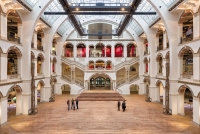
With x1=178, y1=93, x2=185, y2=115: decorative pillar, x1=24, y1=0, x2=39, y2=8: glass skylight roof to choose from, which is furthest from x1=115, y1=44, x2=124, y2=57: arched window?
x1=24, y1=0, x2=39, y2=8: glass skylight roof

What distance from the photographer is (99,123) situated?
2012 centimetres

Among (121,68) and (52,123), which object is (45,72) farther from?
(121,68)

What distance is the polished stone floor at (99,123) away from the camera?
17531 millimetres

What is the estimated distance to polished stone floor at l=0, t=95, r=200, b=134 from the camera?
57.5ft

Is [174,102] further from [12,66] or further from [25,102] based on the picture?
[12,66]

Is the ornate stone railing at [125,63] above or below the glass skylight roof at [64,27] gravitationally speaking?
below

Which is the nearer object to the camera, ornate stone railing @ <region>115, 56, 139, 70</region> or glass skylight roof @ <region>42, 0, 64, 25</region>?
glass skylight roof @ <region>42, 0, 64, 25</region>

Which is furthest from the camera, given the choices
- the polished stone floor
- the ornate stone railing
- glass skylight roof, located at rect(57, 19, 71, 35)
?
the ornate stone railing

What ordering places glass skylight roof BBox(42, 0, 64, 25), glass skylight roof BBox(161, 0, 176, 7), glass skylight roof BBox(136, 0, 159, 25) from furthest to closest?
1. glass skylight roof BBox(42, 0, 64, 25)
2. glass skylight roof BBox(136, 0, 159, 25)
3. glass skylight roof BBox(161, 0, 176, 7)

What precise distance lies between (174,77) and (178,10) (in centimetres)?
911

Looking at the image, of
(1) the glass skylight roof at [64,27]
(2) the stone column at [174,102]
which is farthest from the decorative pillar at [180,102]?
(1) the glass skylight roof at [64,27]

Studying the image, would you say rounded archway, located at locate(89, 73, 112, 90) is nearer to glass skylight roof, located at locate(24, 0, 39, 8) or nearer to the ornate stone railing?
the ornate stone railing

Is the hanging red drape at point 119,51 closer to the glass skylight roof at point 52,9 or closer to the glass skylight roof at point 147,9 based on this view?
the glass skylight roof at point 147,9

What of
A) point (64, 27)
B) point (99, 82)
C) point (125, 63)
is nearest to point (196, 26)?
point (125, 63)
